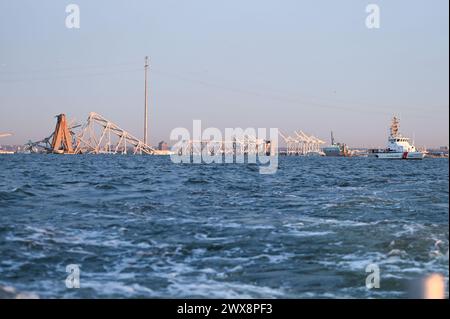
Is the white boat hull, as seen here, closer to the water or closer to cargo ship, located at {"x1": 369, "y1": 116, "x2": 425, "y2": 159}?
cargo ship, located at {"x1": 369, "y1": 116, "x2": 425, "y2": 159}

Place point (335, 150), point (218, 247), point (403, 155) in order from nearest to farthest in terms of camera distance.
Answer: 1. point (218, 247)
2. point (403, 155)
3. point (335, 150)

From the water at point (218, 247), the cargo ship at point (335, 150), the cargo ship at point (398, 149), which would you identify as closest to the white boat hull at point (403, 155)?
the cargo ship at point (398, 149)

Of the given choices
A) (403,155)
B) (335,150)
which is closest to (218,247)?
(403,155)

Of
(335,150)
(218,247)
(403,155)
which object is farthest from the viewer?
(335,150)

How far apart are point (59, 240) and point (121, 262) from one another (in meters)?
2.17

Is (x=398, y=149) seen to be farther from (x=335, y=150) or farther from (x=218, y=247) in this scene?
(x=218, y=247)

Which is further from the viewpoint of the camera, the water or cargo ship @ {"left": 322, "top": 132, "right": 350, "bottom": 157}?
cargo ship @ {"left": 322, "top": 132, "right": 350, "bottom": 157}

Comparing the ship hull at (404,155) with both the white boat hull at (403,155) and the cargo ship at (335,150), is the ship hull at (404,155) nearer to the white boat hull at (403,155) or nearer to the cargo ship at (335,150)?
the white boat hull at (403,155)

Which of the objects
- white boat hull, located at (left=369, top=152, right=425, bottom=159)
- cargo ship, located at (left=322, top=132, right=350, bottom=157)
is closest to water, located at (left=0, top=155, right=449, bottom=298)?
white boat hull, located at (left=369, top=152, right=425, bottom=159)

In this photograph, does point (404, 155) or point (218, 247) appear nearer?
point (218, 247)

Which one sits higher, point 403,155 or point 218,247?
point 403,155

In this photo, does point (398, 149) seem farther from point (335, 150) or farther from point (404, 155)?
point (335, 150)
